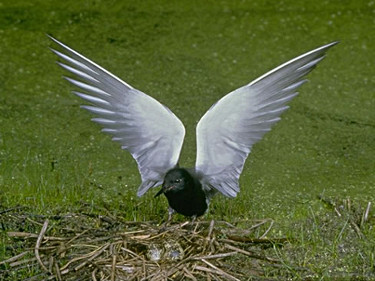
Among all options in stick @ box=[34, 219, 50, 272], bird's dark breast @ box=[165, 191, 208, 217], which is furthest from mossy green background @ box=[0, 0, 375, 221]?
stick @ box=[34, 219, 50, 272]

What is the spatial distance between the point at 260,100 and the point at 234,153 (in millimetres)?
187

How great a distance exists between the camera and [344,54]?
159 inches

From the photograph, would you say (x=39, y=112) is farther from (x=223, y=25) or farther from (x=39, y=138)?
(x=223, y=25)

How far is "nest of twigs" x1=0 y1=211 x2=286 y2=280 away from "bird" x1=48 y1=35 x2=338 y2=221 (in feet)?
0.41

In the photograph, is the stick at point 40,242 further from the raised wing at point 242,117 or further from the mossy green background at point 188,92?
the raised wing at point 242,117

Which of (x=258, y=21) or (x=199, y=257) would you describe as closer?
(x=199, y=257)

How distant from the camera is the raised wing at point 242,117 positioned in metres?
2.57

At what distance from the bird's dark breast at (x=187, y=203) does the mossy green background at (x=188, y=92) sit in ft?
0.63

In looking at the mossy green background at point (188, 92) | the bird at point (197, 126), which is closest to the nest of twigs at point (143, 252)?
the bird at point (197, 126)

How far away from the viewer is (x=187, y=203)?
108 inches

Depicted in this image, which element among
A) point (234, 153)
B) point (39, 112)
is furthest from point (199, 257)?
point (39, 112)

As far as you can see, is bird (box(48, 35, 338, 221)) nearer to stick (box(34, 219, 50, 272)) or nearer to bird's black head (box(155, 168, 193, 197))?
bird's black head (box(155, 168, 193, 197))

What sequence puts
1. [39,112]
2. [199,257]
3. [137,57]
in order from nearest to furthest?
[199,257] < [39,112] < [137,57]

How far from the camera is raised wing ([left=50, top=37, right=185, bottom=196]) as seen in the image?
2631mm
